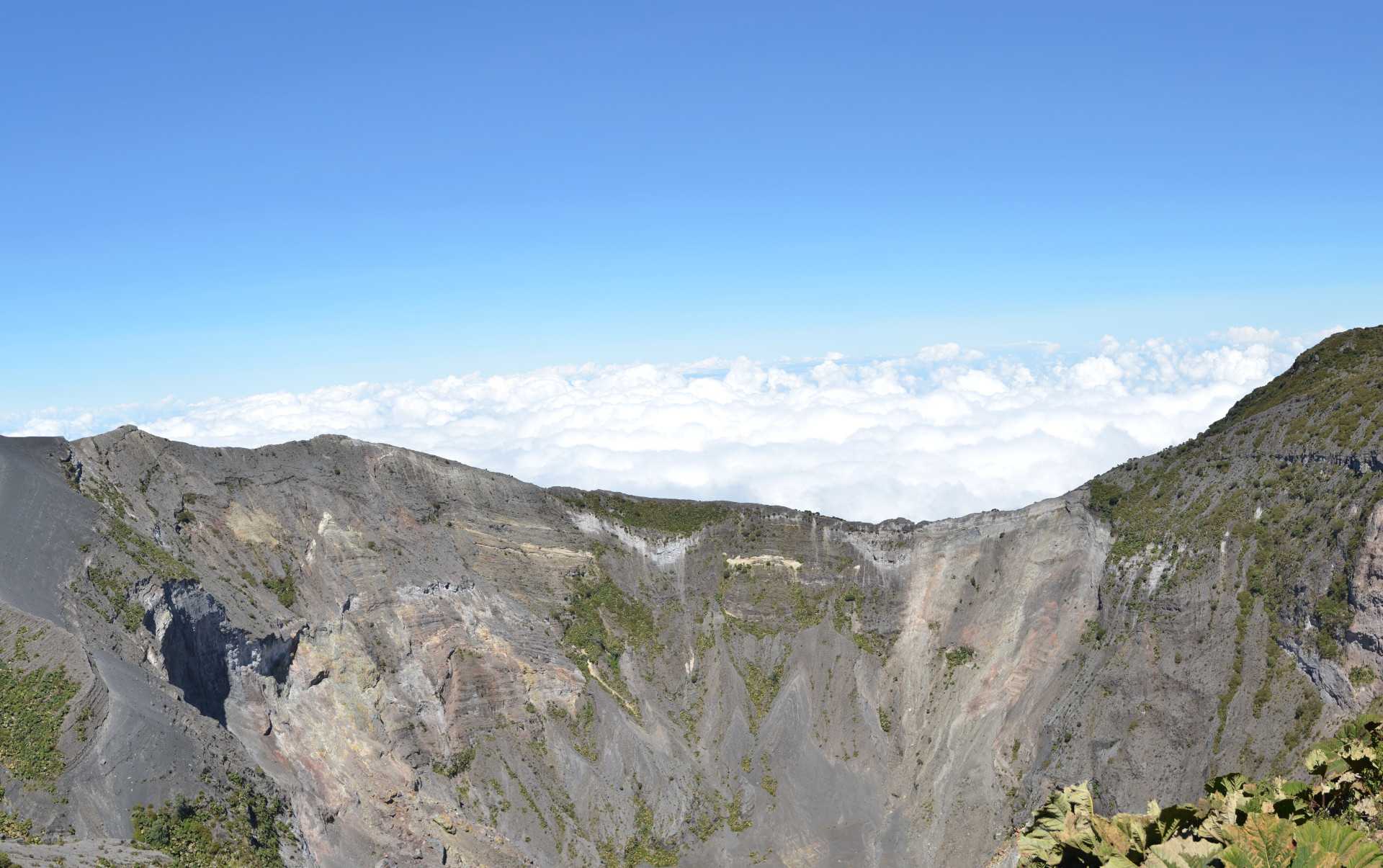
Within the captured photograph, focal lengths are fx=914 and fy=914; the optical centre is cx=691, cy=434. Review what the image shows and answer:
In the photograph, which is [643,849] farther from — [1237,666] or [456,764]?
[1237,666]

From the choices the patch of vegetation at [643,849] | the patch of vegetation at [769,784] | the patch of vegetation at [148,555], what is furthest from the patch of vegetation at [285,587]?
the patch of vegetation at [769,784]

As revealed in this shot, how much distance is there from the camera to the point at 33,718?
42.1 metres

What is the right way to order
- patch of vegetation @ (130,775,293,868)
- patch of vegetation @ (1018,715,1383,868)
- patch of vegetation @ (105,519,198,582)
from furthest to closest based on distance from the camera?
patch of vegetation @ (105,519,198,582) → patch of vegetation @ (130,775,293,868) → patch of vegetation @ (1018,715,1383,868)

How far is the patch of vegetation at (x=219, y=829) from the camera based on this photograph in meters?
41.4

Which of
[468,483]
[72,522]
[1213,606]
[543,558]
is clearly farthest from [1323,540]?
[72,522]

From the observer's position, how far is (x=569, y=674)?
66875 millimetres

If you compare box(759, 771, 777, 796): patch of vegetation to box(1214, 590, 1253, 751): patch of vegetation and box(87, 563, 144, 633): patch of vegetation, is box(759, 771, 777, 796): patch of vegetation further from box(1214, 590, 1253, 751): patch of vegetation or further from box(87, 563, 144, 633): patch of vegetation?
box(87, 563, 144, 633): patch of vegetation

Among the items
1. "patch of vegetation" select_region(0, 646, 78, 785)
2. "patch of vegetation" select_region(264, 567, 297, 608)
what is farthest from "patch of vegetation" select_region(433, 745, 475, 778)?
"patch of vegetation" select_region(0, 646, 78, 785)

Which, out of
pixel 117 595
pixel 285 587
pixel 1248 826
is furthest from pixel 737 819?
pixel 1248 826

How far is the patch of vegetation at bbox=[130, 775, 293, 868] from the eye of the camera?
41438mm

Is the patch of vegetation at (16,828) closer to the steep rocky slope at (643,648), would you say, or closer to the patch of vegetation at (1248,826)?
the steep rocky slope at (643,648)

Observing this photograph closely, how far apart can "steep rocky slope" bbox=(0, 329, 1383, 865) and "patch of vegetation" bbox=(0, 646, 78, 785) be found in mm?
158

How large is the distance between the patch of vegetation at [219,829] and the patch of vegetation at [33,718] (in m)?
4.60

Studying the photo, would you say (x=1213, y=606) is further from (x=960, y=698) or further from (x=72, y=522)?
(x=72, y=522)
